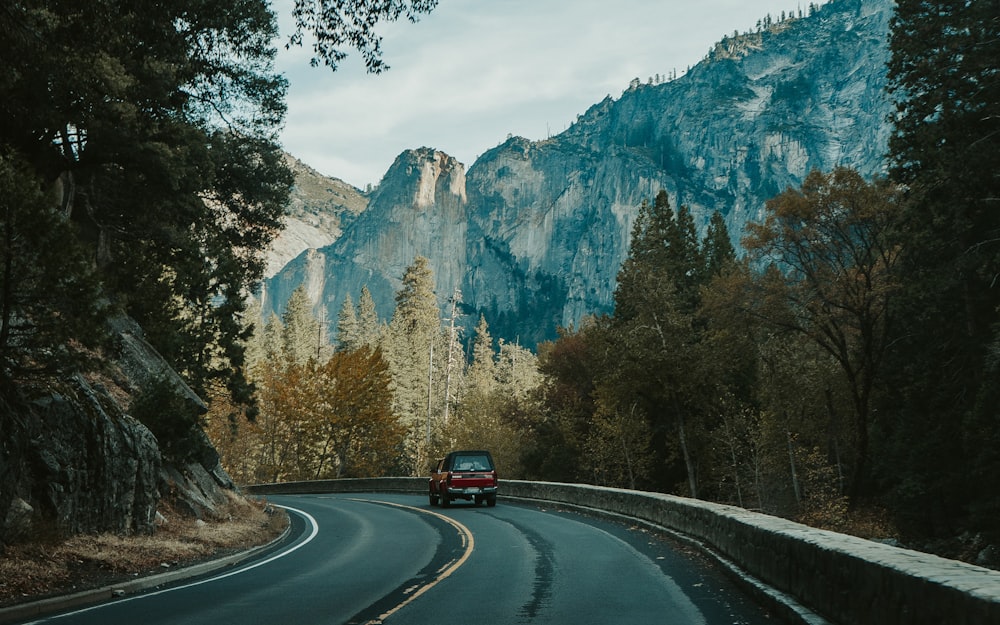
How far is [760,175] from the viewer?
554ft

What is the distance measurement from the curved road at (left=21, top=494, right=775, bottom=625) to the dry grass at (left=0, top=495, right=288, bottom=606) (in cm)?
116

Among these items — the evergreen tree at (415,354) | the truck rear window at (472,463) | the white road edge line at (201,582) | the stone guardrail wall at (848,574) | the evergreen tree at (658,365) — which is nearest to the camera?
the stone guardrail wall at (848,574)

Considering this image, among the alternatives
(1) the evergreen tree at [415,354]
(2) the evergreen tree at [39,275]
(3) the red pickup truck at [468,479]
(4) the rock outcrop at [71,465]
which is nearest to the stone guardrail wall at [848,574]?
(2) the evergreen tree at [39,275]

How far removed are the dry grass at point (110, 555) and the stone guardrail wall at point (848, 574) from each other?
9688 millimetres

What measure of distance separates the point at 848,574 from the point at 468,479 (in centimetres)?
2523

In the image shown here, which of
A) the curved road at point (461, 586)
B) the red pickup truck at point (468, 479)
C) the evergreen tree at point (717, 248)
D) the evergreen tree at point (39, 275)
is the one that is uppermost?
the evergreen tree at point (717, 248)

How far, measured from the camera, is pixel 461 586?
12211 millimetres

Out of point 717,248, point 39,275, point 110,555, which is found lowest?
point 110,555

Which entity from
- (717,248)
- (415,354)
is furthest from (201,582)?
(415,354)

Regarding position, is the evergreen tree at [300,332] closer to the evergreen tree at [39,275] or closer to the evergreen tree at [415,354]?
the evergreen tree at [415,354]

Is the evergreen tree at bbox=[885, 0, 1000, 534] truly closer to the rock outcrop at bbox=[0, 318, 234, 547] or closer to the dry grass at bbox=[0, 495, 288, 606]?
the dry grass at bbox=[0, 495, 288, 606]

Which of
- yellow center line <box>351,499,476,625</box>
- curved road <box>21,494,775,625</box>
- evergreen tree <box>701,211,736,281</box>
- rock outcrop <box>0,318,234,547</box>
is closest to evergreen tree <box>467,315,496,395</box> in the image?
evergreen tree <box>701,211,736,281</box>

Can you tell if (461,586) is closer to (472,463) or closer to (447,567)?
(447,567)

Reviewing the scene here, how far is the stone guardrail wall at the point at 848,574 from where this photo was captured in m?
5.46
